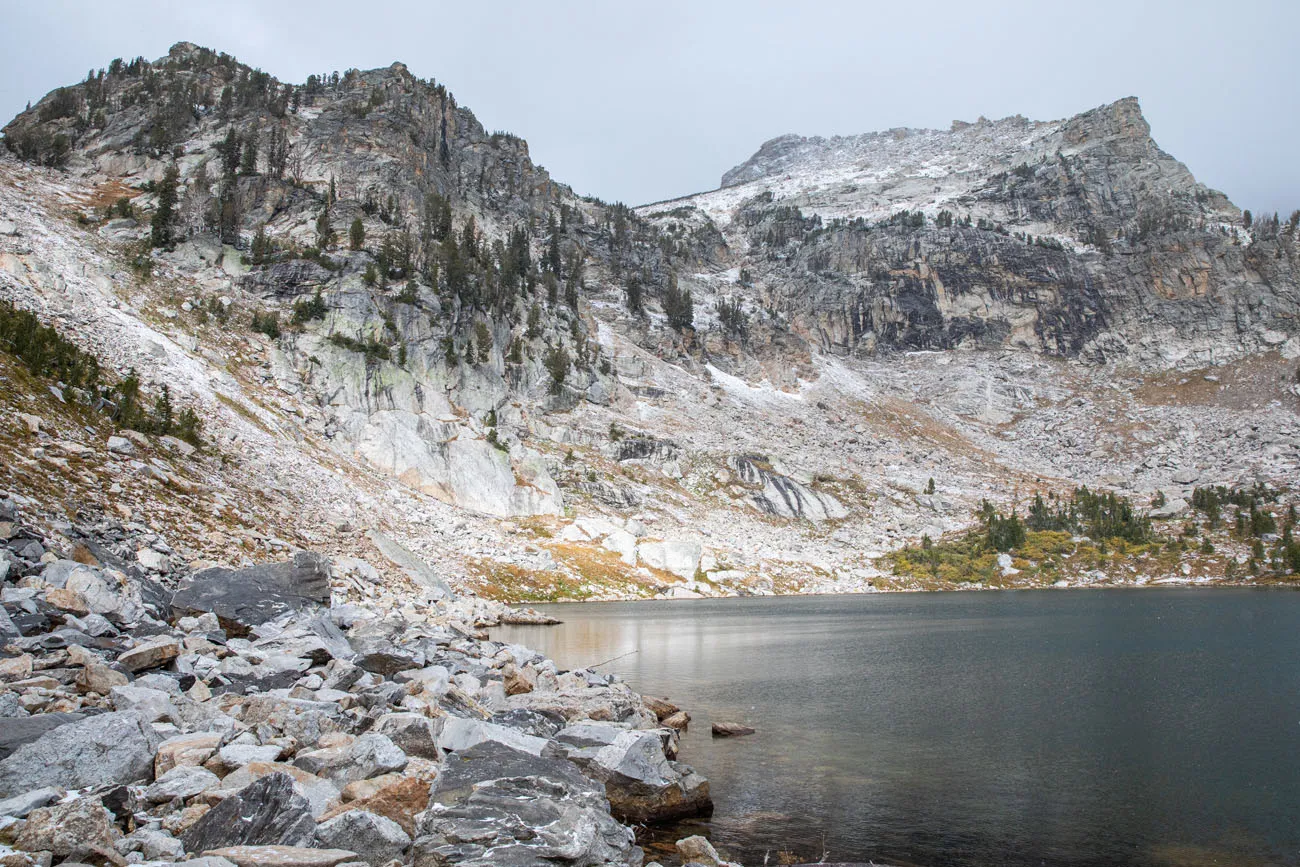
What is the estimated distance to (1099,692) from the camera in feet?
84.4

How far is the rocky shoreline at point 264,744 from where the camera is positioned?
757 centimetres

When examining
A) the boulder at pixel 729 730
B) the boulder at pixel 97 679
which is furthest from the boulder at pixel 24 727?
the boulder at pixel 729 730

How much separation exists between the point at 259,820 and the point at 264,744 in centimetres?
301

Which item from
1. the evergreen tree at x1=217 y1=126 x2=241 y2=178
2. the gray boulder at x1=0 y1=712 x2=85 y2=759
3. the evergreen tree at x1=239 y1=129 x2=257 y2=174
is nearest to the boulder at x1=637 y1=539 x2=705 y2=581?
the gray boulder at x1=0 y1=712 x2=85 y2=759

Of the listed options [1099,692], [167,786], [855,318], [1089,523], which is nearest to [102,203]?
[167,786]

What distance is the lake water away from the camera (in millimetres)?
12812

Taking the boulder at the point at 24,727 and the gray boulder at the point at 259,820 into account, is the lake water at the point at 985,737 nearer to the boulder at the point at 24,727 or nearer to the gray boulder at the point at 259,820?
the gray boulder at the point at 259,820

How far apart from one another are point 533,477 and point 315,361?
26.3 meters

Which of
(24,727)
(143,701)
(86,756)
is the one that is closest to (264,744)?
(143,701)

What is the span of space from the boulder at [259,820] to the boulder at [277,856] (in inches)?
9.2

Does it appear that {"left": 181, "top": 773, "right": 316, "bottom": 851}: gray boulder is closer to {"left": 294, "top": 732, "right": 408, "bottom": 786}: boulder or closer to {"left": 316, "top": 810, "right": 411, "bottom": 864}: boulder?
{"left": 316, "top": 810, "right": 411, "bottom": 864}: boulder

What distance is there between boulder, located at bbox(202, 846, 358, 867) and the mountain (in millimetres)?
17476

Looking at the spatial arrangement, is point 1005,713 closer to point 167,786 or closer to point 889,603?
point 167,786

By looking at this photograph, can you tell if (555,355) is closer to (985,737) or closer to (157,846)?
(985,737)
